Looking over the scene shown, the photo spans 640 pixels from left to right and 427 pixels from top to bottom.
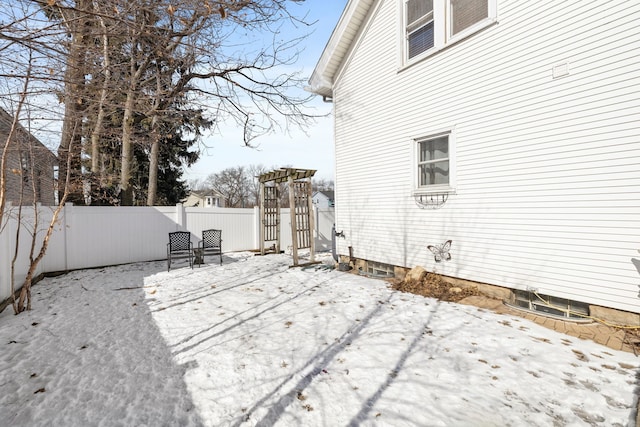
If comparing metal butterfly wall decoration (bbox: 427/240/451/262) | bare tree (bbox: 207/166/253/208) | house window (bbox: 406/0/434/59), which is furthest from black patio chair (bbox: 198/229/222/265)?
bare tree (bbox: 207/166/253/208)

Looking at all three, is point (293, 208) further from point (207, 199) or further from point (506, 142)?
point (207, 199)

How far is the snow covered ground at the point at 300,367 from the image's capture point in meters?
2.24

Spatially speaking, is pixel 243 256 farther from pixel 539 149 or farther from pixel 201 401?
pixel 539 149

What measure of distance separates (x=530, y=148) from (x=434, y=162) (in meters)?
1.66

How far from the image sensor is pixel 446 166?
5.52 metres

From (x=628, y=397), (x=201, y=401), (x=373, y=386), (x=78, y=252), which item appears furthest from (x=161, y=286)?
(x=628, y=397)

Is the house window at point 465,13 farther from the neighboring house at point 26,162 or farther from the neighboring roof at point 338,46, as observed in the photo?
the neighboring house at point 26,162

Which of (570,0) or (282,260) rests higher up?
(570,0)

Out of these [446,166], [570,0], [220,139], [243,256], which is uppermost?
[570,0]

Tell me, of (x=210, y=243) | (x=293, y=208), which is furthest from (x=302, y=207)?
(x=210, y=243)

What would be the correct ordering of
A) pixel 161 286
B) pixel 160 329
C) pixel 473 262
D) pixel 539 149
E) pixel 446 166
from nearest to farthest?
pixel 160 329 < pixel 539 149 < pixel 473 262 < pixel 446 166 < pixel 161 286

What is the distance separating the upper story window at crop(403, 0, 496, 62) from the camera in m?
5.01

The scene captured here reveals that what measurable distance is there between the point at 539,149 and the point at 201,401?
500cm

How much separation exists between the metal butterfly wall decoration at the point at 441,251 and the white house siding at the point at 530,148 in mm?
112
